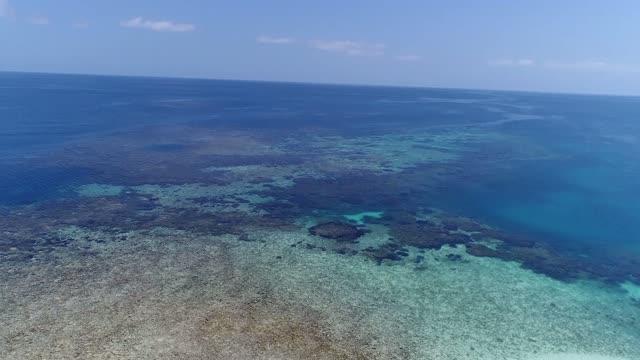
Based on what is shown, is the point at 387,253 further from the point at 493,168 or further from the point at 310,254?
the point at 493,168

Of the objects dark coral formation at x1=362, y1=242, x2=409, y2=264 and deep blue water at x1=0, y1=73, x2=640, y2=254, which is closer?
dark coral formation at x1=362, y1=242, x2=409, y2=264

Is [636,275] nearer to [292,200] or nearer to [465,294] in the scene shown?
[465,294]

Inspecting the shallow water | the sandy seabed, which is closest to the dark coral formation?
the shallow water

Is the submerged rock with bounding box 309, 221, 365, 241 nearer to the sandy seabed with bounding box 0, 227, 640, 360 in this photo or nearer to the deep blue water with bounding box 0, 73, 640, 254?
the sandy seabed with bounding box 0, 227, 640, 360

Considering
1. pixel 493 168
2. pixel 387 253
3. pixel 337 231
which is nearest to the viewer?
pixel 387 253

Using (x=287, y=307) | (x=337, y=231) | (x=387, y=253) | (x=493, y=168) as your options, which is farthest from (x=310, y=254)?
(x=493, y=168)

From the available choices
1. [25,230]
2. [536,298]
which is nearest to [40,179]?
[25,230]
